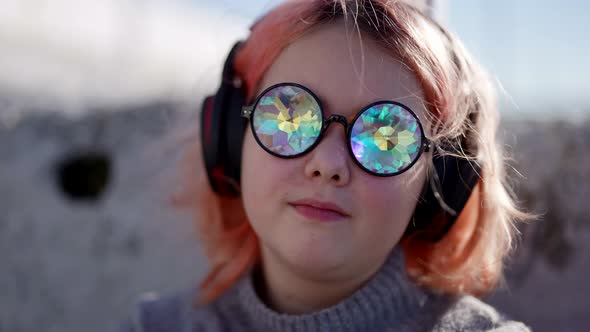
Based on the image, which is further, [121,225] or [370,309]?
[121,225]

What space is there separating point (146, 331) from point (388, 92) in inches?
29.0

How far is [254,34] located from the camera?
1.01m

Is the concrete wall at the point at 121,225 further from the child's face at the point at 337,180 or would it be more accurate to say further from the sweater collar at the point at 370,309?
the child's face at the point at 337,180

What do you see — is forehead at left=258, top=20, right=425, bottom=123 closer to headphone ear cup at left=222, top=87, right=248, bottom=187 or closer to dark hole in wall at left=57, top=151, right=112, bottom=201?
headphone ear cup at left=222, top=87, right=248, bottom=187

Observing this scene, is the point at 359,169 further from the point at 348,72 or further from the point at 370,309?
the point at 370,309

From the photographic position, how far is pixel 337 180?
0.81 m

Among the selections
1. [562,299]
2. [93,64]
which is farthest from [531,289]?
[93,64]

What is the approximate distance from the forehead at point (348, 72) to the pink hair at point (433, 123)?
0.06ft

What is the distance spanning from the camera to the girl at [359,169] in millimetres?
819

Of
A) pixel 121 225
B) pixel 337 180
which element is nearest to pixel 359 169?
pixel 337 180

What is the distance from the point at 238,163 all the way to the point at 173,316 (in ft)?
1.41

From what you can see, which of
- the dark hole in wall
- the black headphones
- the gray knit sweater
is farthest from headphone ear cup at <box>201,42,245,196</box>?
the dark hole in wall

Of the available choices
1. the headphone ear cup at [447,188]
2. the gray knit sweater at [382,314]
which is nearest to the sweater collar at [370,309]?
the gray knit sweater at [382,314]

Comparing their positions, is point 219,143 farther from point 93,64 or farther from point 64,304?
point 93,64
